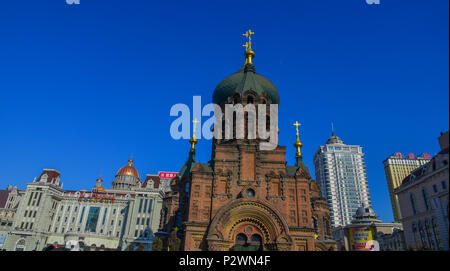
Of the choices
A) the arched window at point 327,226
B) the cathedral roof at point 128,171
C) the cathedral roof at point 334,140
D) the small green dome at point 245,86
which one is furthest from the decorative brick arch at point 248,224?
the cathedral roof at point 334,140

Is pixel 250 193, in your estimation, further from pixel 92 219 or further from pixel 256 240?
pixel 92 219

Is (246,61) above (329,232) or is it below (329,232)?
above

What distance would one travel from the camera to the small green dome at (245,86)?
37875 mm

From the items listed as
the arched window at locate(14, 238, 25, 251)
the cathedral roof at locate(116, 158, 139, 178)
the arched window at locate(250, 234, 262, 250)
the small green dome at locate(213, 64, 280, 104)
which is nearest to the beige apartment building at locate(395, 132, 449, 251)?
the arched window at locate(250, 234, 262, 250)

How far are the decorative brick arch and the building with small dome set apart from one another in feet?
135

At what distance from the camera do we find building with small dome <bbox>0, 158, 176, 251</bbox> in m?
66.4

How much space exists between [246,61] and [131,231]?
48.9 meters

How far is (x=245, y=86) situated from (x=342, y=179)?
10359cm

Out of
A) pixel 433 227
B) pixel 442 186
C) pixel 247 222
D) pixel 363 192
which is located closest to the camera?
pixel 442 186

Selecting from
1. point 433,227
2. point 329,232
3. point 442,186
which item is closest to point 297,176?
point 329,232

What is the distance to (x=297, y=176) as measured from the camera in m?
31.4
